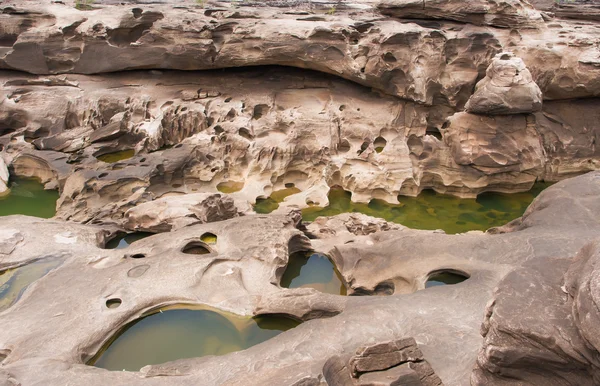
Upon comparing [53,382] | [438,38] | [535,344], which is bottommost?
[53,382]

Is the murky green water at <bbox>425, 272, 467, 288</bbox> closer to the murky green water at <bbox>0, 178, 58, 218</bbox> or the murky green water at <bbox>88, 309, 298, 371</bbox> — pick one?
the murky green water at <bbox>88, 309, 298, 371</bbox>

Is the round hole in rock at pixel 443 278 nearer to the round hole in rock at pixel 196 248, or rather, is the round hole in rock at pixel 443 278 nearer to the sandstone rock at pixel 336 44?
the round hole in rock at pixel 196 248

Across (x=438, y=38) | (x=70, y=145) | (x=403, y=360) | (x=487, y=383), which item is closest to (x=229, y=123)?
(x=70, y=145)

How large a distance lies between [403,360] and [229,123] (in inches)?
307

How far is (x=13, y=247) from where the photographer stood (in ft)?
22.1

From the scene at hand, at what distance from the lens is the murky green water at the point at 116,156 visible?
1056 centimetres

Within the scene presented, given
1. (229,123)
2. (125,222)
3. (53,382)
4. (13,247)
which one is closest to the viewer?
(53,382)

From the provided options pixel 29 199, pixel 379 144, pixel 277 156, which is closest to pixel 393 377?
pixel 277 156

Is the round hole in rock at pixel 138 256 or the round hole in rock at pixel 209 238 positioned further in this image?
the round hole in rock at pixel 209 238

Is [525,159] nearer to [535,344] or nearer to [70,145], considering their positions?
[535,344]

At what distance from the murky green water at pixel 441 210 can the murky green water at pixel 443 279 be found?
2969 millimetres

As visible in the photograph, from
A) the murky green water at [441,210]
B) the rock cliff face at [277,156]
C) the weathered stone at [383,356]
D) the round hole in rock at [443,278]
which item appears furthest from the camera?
the murky green water at [441,210]

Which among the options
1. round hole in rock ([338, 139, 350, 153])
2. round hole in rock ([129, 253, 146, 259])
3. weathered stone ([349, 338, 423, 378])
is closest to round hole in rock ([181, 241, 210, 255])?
round hole in rock ([129, 253, 146, 259])

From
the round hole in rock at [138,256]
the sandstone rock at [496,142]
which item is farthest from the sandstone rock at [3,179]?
the sandstone rock at [496,142]
